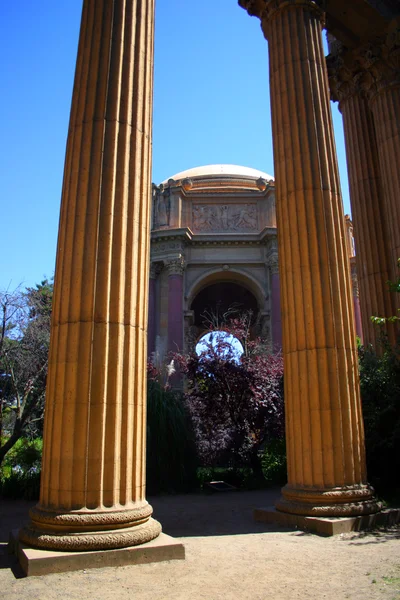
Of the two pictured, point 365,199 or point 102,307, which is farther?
point 365,199

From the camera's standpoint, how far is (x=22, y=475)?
18.2 metres

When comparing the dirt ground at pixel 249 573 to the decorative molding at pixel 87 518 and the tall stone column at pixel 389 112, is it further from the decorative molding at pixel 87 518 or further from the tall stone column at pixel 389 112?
the tall stone column at pixel 389 112

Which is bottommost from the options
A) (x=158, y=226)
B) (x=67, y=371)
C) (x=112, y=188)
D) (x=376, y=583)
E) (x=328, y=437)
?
(x=376, y=583)

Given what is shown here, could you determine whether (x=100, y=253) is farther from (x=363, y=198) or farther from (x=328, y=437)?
(x=363, y=198)

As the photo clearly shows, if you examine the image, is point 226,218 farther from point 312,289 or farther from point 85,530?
point 85,530

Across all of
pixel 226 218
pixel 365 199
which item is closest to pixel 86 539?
pixel 365 199

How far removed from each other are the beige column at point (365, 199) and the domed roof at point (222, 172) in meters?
20.9

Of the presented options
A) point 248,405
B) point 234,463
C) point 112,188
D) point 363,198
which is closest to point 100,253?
point 112,188

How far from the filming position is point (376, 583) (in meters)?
5.82

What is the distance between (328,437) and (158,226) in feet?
89.1

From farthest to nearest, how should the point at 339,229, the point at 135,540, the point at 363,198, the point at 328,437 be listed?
1. the point at 363,198
2. the point at 339,229
3. the point at 328,437
4. the point at 135,540

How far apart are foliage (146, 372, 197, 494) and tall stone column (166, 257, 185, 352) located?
484 inches

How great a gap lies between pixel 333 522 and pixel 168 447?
11.4 meters

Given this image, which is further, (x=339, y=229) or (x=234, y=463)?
(x=234, y=463)
